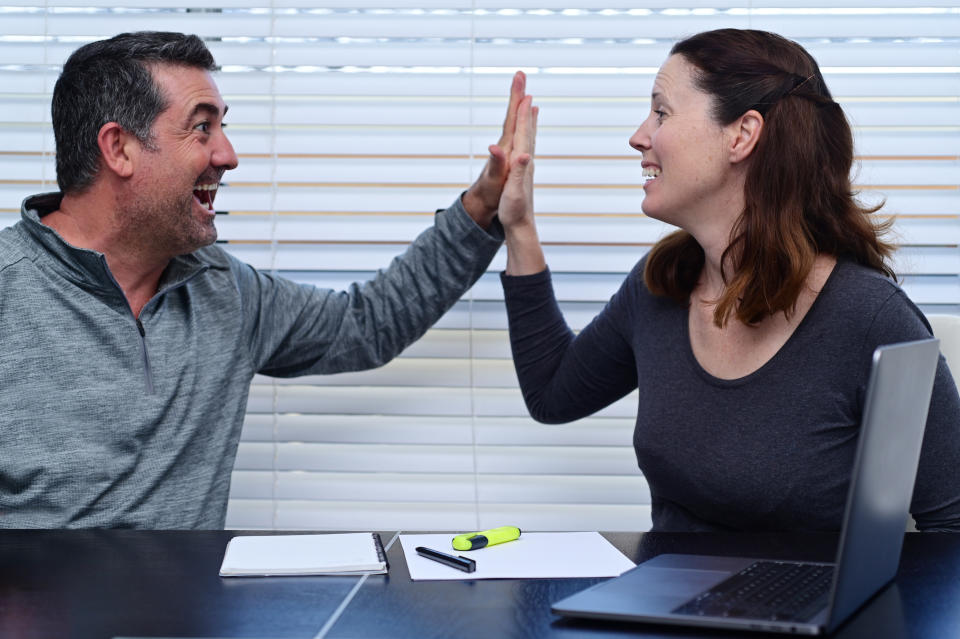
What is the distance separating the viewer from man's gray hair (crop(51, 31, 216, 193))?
1.73 metres

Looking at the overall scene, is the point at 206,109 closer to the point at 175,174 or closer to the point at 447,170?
the point at 175,174

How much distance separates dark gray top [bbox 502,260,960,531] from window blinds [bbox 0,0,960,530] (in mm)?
379

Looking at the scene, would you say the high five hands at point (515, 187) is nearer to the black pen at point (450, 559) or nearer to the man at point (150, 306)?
the man at point (150, 306)

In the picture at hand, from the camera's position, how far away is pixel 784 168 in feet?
5.22

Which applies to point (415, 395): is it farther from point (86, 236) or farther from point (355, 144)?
point (86, 236)

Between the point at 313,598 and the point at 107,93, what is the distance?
1.13 meters

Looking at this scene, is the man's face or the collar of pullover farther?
the man's face

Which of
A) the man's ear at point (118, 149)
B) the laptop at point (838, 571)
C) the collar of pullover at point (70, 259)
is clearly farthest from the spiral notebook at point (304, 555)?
the man's ear at point (118, 149)

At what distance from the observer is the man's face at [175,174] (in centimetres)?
173

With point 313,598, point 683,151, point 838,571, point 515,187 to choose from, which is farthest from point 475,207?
point 838,571

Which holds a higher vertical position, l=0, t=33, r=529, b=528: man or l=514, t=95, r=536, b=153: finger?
l=514, t=95, r=536, b=153: finger

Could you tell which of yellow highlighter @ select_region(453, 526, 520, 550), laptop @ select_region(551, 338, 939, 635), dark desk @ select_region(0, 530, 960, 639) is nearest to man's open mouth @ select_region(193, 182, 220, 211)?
dark desk @ select_region(0, 530, 960, 639)

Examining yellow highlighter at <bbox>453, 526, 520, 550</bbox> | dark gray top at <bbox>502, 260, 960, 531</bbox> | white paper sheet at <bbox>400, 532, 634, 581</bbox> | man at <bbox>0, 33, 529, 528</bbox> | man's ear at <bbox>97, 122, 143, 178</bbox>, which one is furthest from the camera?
man's ear at <bbox>97, 122, 143, 178</bbox>

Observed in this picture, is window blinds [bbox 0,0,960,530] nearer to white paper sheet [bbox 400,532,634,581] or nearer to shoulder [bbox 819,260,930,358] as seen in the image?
shoulder [bbox 819,260,930,358]
